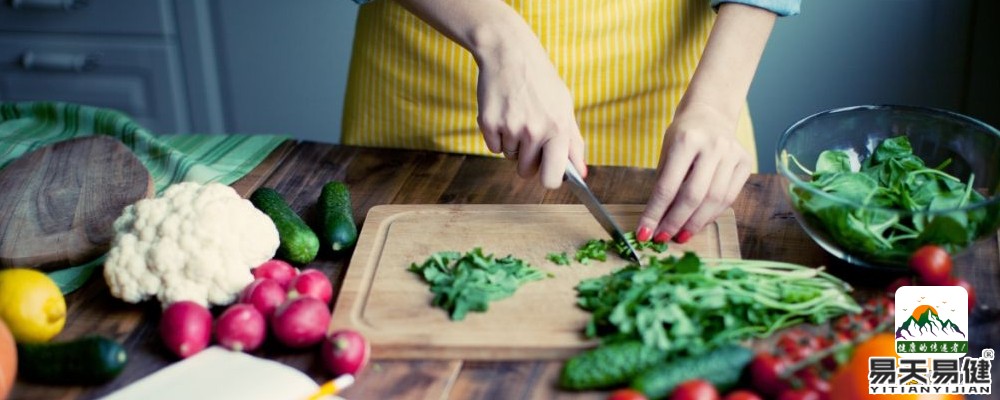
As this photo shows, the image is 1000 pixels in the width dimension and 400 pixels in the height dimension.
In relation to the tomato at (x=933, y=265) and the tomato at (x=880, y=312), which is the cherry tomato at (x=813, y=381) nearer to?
the tomato at (x=880, y=312)

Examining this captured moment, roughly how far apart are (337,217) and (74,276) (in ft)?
1.18

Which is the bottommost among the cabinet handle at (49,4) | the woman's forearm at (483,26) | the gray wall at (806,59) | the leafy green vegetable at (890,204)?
the gray wall at (806,59)

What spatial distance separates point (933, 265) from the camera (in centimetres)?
114

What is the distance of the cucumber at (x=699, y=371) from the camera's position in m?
1.01

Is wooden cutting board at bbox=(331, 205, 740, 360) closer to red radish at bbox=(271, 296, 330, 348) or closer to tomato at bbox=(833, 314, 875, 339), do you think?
red radish at bbox=(271, 296, 330, 348)

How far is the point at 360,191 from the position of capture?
5.27 ft

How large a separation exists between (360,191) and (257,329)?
1.62 feet

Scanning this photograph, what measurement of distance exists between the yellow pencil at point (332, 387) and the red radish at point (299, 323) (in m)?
0.09

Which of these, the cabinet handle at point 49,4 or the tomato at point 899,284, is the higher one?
the cabinet handle at point 49,4

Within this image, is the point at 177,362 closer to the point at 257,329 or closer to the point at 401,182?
the point at 257,329

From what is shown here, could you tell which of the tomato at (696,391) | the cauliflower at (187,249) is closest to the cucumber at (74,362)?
the cauliflower at (187,249)

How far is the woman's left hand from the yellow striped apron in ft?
1.12

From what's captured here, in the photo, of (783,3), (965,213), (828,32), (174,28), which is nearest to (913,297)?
(965,213)

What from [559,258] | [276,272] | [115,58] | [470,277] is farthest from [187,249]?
[115,58]
